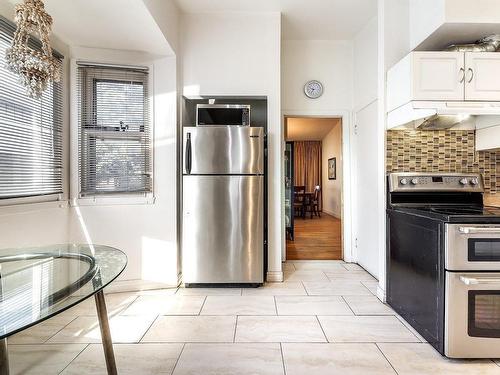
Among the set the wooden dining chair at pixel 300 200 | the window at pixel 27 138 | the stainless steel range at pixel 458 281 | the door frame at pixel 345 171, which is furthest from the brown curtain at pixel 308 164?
the window at pixel 27 138

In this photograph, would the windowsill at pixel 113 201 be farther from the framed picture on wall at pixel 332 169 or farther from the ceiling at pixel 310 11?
the framed picture on wall at pixel 332 169

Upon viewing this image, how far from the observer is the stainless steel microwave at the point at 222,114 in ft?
9.64

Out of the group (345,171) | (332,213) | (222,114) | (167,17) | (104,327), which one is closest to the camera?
(104,327)

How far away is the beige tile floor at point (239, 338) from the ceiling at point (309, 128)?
459 centimetres

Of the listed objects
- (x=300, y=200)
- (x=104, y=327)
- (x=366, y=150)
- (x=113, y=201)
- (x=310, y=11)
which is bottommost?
(x=104, y=327)

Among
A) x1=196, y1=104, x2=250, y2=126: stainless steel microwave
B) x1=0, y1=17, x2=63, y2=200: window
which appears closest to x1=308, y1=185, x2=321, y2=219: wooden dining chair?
x1=196, y1=104, x2=250, y2=126: stainless steel microwave

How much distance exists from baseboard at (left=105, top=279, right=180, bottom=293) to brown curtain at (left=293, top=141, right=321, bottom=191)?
24.9 feet

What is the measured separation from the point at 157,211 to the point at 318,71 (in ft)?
8.78

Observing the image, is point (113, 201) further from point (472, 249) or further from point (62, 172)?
point (472, 249)

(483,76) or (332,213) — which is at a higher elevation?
(483,76)

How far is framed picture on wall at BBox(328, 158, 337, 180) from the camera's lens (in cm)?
838

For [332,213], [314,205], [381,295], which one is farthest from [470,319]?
[332,213]

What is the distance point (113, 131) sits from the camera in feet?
9.07

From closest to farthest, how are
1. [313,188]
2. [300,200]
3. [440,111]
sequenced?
[440,111]
[300,200]
[313,188]
